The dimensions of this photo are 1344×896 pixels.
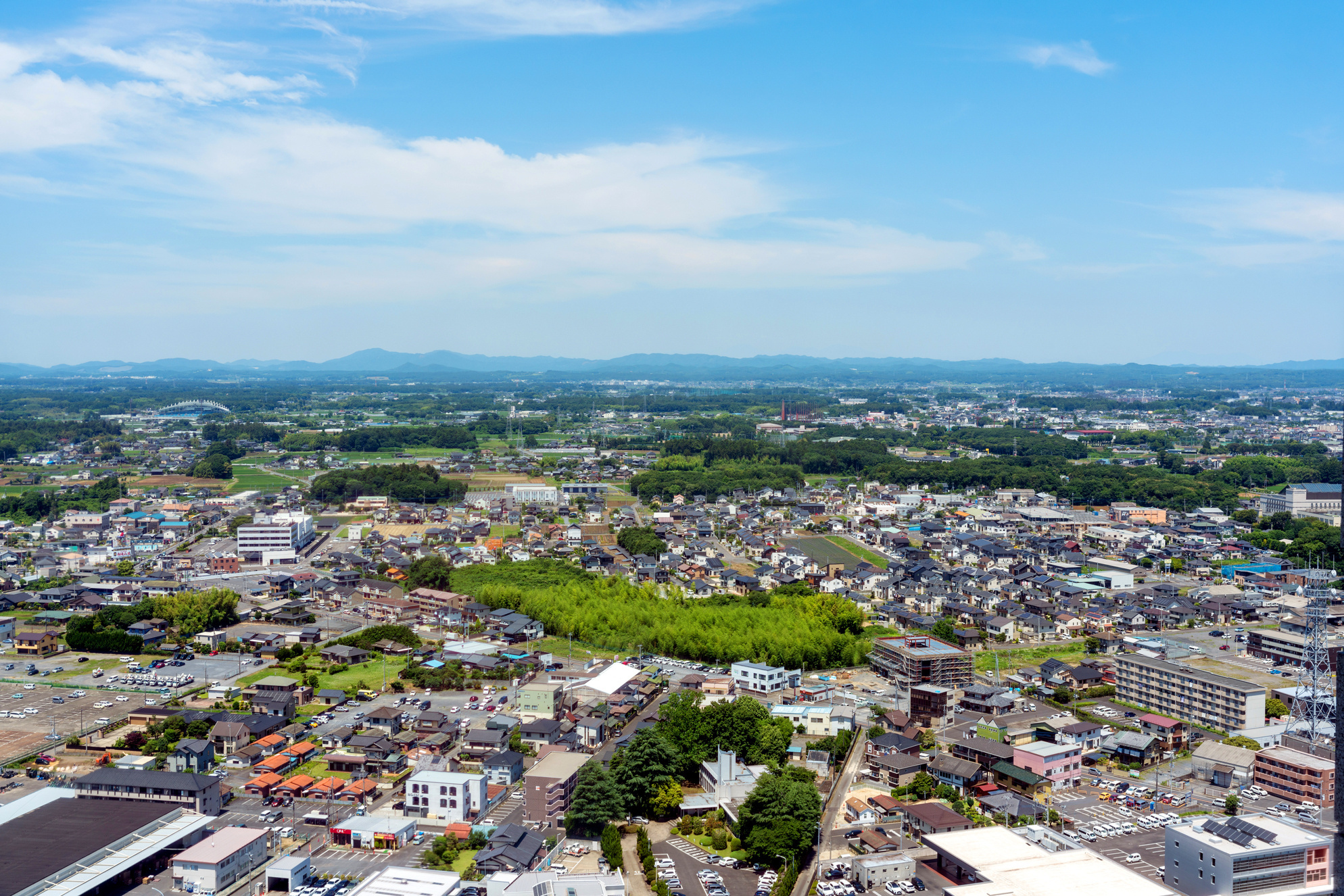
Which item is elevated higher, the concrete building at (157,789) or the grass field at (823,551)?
the concrete building at (157,789)

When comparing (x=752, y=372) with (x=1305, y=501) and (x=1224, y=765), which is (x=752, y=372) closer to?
(x=1305, y=501)

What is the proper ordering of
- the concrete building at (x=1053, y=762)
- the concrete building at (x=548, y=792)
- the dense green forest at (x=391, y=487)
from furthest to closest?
the dense green forest at (x=391, y=487)
the concrete building at (x=1053, y=762)
the concrete building at (x=548, y=792)

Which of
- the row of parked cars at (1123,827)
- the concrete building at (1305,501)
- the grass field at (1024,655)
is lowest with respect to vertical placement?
the grass field at (1024,655)

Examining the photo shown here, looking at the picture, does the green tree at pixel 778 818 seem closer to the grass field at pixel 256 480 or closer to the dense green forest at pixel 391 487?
the dense green forest at pixel 391 487

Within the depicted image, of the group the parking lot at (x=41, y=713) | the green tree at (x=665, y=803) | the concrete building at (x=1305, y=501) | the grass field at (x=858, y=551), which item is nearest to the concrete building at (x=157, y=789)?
the parking lot at (x=41, y=713)

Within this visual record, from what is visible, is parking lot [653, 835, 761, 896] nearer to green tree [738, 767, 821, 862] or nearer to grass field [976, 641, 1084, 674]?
green tree [738, 767, 821, 862]

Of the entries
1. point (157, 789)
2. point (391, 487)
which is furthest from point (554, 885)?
point (391, 487)

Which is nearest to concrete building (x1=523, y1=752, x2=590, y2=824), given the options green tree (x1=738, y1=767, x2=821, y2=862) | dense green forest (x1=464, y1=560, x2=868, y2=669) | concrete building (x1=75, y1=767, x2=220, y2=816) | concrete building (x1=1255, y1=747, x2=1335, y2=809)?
green tree (x1=738, y1=767, x2=821, y2=862)
